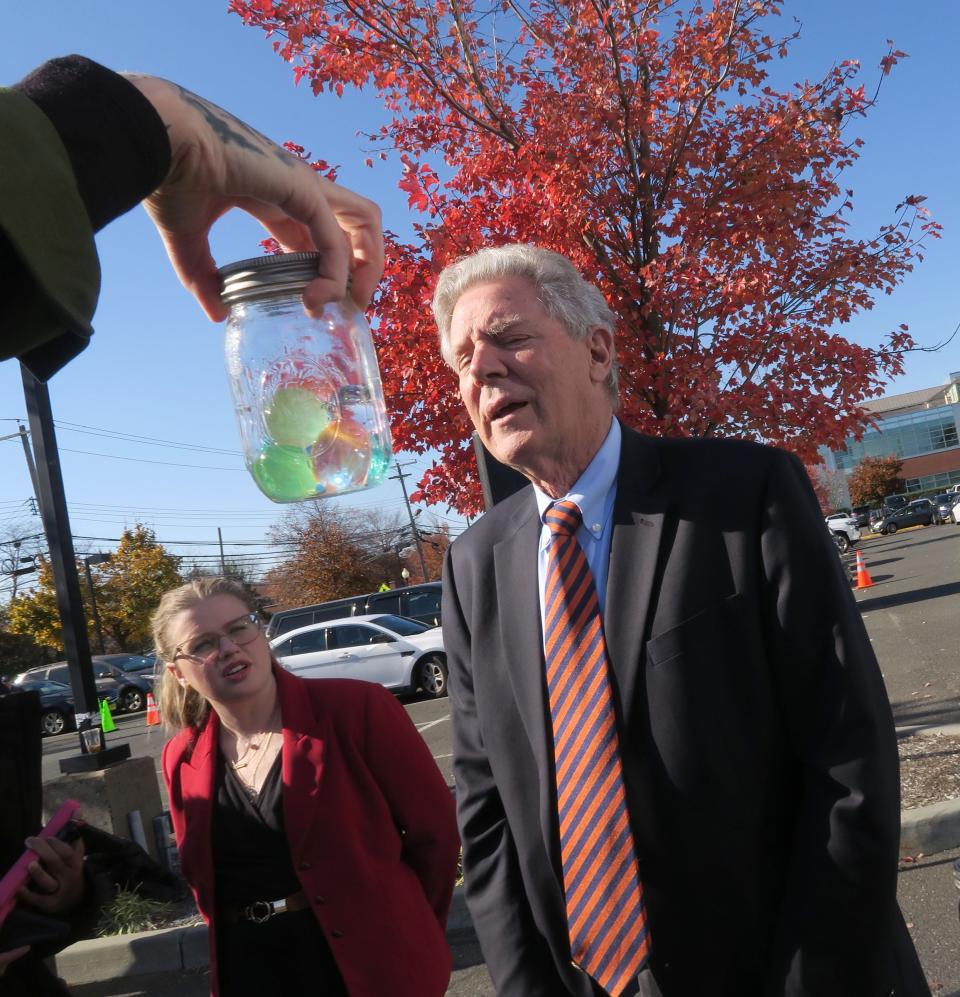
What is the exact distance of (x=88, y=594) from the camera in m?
44.2

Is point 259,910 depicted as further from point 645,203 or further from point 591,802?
point 645,203

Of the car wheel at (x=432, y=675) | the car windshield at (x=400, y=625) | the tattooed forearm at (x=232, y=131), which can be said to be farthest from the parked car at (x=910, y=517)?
the tattooed forearm at (x=232, y=131)

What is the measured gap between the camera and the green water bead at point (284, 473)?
184 centimetres

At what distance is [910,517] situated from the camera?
186 feet

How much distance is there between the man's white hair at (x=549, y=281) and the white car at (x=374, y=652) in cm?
1474

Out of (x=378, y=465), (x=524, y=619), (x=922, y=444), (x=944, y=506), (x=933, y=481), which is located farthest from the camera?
(x=922, y=444)

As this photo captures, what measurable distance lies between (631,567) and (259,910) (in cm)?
177

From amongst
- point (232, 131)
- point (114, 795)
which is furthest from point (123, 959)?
point (232, 131)

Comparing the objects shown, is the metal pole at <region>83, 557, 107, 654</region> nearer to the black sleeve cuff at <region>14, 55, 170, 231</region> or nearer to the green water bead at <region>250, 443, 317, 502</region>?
the green water bead at <region>250, 443, 317, 502</region>

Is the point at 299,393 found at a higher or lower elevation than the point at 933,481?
higher

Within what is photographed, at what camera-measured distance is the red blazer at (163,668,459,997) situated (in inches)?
116

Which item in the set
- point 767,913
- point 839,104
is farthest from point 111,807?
point 839,104

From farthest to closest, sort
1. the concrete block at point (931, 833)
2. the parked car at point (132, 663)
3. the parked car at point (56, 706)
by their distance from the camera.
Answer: the parked car at point (132, 663)
the parked car at point (56, 706)
the concrete block at point (931, 833)

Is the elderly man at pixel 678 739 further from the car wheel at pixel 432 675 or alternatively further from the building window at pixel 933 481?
the building window at pixel 933 481
